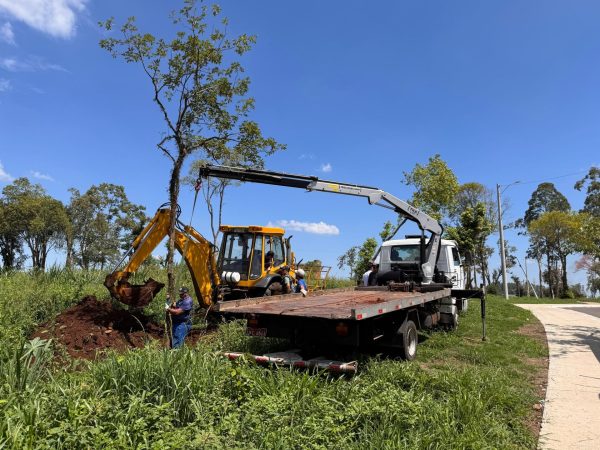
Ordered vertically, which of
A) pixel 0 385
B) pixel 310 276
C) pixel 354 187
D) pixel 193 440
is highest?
pixel 354 187

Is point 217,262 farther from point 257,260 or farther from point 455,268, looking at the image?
point 455,268

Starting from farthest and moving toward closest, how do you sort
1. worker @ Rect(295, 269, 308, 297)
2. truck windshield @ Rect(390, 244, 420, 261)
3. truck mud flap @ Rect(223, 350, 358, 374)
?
truck windshield @ Rect(390, 244, 420, 261)
worker @ Rect(295, 269, 308, 297)
truck mud flap @ Rect(223, 350, 358, 374)

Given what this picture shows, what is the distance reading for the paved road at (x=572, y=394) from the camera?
4.91m

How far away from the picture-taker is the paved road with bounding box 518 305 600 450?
4.91 m

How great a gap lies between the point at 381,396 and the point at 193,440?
2191 mm

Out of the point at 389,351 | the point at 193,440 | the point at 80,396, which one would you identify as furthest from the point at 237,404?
the point at 389,351

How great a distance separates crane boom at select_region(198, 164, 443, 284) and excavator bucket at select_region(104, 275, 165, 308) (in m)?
2.81

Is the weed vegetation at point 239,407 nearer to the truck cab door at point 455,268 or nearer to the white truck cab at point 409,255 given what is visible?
the white truck cab at point 409,255

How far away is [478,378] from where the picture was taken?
628 centimetres

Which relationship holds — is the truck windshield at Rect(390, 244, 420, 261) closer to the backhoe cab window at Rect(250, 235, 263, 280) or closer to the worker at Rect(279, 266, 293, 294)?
the worker at Rect(279, 266, 293, 294)

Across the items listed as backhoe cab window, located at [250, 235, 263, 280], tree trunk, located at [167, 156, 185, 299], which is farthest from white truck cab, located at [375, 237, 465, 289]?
tree trunk, located at [167, 156, 185, 299]

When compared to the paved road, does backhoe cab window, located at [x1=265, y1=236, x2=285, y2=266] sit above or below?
above

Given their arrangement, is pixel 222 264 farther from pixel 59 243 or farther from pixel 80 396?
pixel 59 243

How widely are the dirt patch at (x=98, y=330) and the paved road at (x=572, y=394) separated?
234 inches
